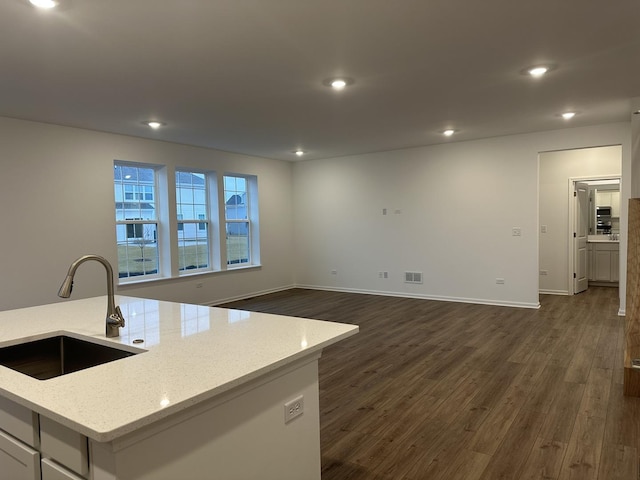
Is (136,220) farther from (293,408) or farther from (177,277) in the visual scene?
(293,408)

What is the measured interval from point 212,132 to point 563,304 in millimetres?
5677

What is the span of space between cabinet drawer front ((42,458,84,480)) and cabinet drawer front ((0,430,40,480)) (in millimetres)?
34

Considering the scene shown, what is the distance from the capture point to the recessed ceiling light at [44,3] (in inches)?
89.0

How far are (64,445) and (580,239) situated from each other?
819 centimetres

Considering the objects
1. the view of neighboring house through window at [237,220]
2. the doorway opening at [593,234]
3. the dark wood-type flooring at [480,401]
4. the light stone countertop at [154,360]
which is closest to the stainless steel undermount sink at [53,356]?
the light stone countertop at [154,360]

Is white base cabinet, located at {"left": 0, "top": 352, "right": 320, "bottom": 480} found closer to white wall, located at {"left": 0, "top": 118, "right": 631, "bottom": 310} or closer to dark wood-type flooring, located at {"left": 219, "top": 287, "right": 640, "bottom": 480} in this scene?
dark wood-type flooring, located at {"left": 219, "top": 287, "right": 640, "bottom": 480}

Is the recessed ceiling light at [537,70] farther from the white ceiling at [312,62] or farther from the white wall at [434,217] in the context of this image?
the white wall at [434,217]

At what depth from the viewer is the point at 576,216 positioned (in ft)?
23.8

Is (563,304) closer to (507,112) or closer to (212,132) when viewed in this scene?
(507,112)

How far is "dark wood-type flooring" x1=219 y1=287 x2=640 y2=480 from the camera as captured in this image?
2.34m

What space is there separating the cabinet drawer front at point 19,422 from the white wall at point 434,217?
6208mm

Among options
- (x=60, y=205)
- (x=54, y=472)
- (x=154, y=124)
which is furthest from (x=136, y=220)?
(x=54, y=472)

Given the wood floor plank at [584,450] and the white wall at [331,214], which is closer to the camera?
the wood floor plank at [584,450]

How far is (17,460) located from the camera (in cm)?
135
